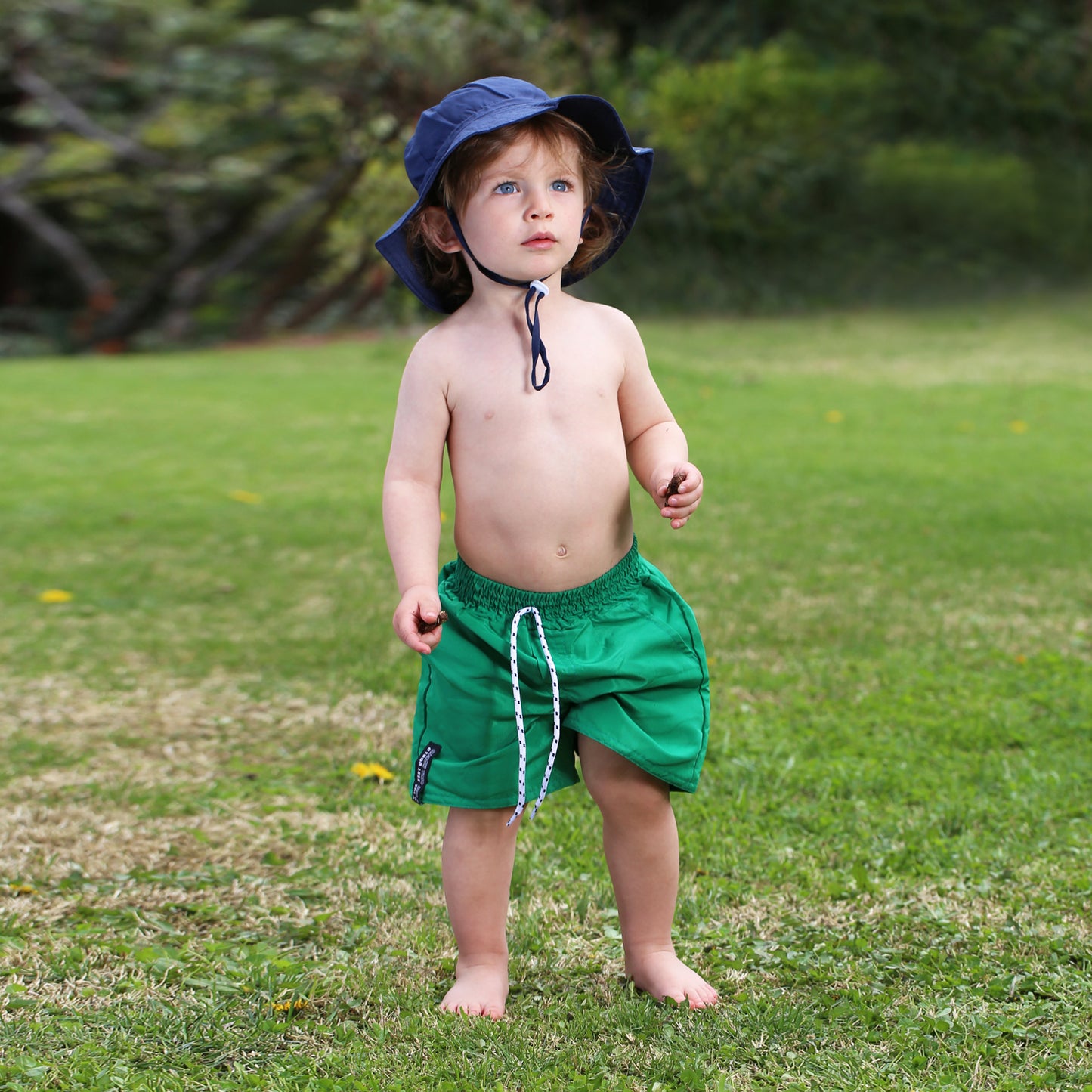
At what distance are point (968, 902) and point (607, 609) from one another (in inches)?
37.1

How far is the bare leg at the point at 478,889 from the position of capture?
7.20 feet

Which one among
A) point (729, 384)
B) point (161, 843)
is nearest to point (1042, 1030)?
point (161, 843)

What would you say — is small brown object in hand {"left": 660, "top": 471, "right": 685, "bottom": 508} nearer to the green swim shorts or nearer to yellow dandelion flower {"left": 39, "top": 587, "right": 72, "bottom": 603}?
the green swim shorts

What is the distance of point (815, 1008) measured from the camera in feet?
6.97

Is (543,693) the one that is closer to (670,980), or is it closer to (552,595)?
(552,595)

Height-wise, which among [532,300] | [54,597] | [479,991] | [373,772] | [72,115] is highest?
[72,115]

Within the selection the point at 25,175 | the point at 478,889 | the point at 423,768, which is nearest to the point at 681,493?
the point at 423,768

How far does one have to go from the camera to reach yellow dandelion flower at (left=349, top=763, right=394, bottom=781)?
3.13 m

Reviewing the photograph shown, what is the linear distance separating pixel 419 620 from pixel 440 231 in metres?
0.69

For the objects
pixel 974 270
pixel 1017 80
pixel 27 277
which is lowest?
pixel 27 277

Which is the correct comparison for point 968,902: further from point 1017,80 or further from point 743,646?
point 1017,80

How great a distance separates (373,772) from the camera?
314cm

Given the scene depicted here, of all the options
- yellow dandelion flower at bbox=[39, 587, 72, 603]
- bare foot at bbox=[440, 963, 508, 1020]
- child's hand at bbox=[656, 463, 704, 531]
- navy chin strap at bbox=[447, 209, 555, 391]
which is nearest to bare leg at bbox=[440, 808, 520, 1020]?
bare foot at bbox=[440, 963, 508, 1020]

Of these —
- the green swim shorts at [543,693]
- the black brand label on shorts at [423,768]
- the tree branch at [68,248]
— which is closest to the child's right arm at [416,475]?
the green swim shorts at [543,693]
